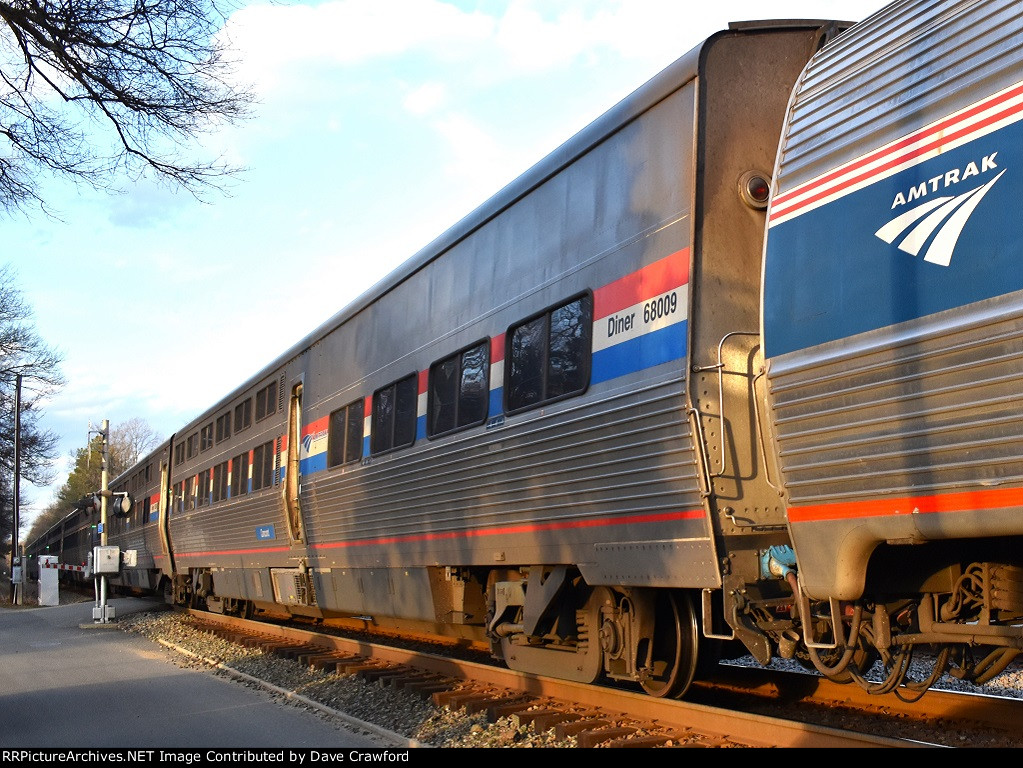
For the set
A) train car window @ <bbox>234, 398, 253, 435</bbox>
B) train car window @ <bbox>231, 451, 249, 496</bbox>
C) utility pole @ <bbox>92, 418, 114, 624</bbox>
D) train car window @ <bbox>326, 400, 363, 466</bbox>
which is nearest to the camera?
train car window @ <bbox>326, 400, 363, 466</bbox>

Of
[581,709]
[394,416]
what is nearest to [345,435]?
[394,416]

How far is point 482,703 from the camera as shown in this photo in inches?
272

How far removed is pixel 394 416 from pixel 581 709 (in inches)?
146

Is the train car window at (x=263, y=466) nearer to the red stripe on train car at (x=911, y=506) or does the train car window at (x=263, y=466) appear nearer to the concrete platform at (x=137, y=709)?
the concrete platform at (x=137, y=709)

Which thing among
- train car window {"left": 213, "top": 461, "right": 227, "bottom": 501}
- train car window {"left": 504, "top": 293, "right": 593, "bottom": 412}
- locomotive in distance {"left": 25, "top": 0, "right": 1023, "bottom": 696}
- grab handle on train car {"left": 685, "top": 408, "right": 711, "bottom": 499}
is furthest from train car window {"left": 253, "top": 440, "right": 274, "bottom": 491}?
grab handle on train car {"left": 685, "top": 408, "right": 711, "bottom": 499}

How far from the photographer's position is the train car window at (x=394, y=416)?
9.05 meters

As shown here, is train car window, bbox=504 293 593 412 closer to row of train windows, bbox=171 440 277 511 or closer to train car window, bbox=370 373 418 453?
train car window, bbox=370 373 418 453

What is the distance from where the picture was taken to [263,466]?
1404cm

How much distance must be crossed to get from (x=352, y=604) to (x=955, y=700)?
6457 mm

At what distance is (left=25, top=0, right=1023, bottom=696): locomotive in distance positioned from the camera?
387cm

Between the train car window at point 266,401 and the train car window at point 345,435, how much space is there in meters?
2.76

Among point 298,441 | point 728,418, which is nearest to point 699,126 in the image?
point 728,418

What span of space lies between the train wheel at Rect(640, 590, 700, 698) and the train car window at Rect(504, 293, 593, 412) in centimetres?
149

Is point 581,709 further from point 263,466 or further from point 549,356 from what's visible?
point 263,466
